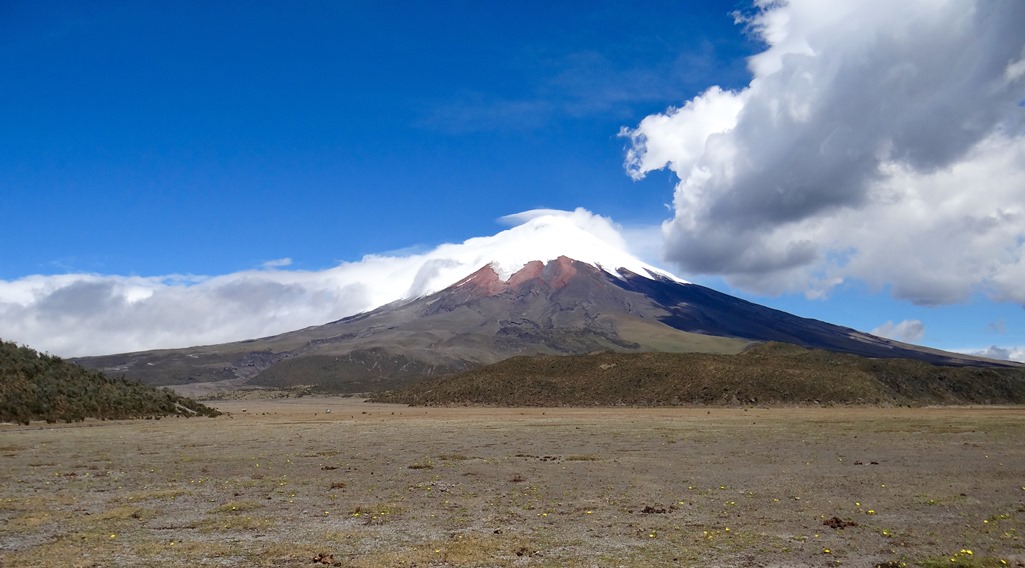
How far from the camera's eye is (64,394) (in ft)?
170

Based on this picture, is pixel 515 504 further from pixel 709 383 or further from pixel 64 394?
pixel 709 383

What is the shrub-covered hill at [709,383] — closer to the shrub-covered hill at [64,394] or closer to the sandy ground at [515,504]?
the shrub-covered hill at [64,394]

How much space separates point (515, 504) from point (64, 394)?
4800cm

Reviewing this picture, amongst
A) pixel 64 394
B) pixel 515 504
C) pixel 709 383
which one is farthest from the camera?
pixel 709 383

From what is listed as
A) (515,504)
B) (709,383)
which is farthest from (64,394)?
(709,383)

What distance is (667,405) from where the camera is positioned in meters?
84.4

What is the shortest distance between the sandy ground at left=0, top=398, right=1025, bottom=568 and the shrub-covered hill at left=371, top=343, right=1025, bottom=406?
168 ft

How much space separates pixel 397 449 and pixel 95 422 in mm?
30158

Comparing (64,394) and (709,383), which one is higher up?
(64,394)

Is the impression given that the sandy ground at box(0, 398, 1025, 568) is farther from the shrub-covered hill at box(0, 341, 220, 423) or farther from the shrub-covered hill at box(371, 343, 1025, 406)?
the shrub-covered hill at box(371, 343, 1025, 406)

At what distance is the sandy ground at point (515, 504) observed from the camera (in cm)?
1197

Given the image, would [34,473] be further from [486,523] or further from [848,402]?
[848,402]

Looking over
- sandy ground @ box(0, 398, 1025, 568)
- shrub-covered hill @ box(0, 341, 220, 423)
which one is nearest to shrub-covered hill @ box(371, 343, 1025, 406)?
shrub-covered hill @ box(0, 341, 220, 423)

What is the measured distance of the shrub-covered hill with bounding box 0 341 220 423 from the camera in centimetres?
4806
